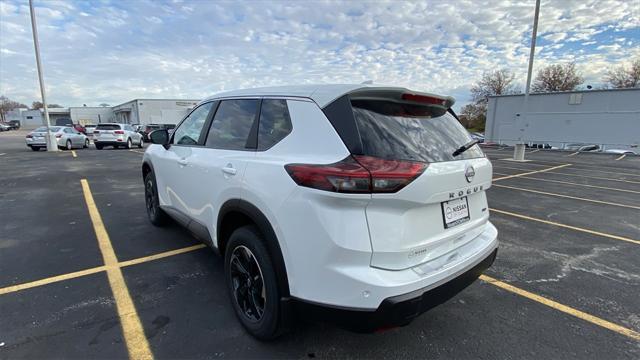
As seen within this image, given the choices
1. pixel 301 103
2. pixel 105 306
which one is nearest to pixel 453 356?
pixel 301 103

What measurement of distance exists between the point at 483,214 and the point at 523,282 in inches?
52.6

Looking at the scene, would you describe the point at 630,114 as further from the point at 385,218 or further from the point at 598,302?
the point at 385,218

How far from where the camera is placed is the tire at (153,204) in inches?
188

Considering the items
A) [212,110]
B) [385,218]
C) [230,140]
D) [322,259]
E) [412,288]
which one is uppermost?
[212,110]

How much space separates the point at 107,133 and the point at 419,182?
2385cm

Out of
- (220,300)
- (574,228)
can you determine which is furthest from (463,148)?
(574,228)

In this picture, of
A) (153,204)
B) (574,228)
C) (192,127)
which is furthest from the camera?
(574,228)

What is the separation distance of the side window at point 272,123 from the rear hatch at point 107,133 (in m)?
22.6

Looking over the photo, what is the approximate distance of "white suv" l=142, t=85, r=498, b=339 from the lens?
73.7 inches

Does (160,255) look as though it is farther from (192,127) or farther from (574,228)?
(574,228)

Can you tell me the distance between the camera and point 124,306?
9.60 feet

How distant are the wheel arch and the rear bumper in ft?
0.64

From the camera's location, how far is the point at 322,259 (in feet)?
6.25

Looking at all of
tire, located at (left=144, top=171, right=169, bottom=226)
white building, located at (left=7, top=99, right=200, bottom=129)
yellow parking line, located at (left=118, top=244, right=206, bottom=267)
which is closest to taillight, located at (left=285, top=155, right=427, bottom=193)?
yellow parking line, located at (left=118, top=244, right=206, bottom=267)
